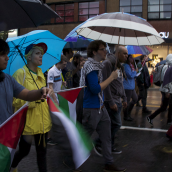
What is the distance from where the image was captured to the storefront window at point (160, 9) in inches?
896

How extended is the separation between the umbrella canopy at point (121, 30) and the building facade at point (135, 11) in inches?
721

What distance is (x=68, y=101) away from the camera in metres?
3.31

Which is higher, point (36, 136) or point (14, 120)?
point (14, 120)

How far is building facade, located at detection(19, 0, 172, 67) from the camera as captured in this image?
22844 mm

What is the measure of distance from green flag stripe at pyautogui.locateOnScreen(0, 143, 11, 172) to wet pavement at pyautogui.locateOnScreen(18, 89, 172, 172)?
667mm

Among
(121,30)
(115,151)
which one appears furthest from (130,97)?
(115,151)

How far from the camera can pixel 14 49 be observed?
11.8ft

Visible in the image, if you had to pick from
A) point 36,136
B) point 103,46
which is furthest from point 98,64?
point 36,136

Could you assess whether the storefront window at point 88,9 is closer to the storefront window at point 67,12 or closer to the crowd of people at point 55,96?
the storefront window at point 67,12

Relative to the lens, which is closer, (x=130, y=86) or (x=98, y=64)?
(x=98, y=64)

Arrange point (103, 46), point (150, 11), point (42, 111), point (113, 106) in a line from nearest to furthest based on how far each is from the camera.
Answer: point (42, 111) → point (103, 46) → point (113, 106) → point (150, 11)

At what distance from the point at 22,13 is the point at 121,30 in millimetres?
2589

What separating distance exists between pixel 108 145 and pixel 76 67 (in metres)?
3.62

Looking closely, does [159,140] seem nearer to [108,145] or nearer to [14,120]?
[108,145]
